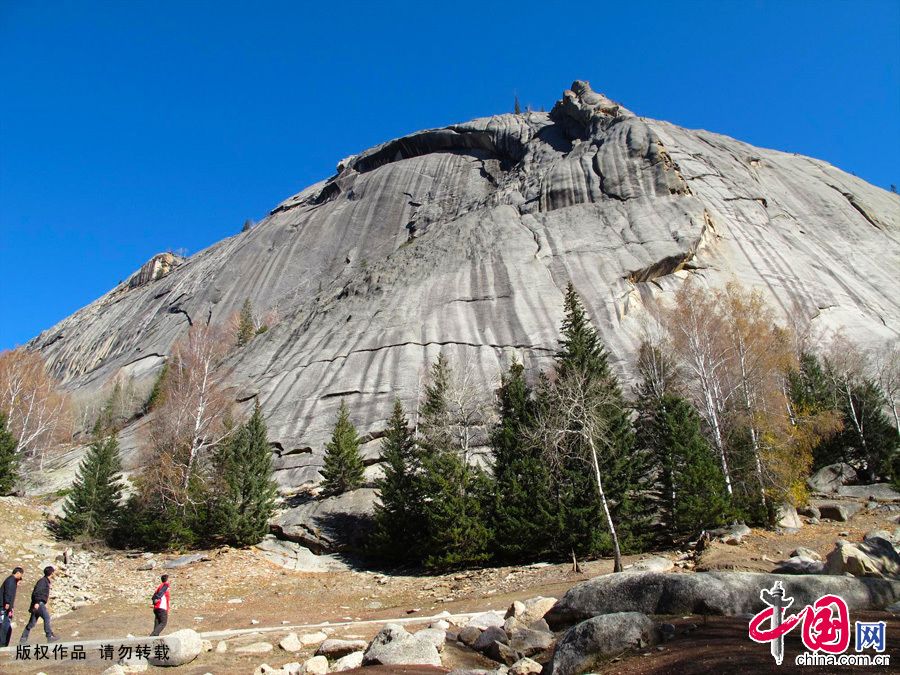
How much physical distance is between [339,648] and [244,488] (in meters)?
17.4

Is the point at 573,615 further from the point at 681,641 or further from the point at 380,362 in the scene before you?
the point at 380,362

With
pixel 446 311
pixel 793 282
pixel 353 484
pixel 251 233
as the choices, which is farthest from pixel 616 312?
pixel 251 233

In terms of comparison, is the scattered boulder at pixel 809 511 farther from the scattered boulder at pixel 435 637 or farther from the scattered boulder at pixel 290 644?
the scattered boulder at pixel 290 644

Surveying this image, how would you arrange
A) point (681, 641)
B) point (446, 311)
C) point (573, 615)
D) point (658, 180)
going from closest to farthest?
1. point (681, 641)
2. point (573, 615)
3. point (446, 311)
4. point (658, 180)

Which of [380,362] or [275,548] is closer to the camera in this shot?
[275,548]

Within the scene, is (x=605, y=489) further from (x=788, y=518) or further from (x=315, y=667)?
(x=315, y=667)

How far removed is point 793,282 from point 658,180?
15876 millimetres

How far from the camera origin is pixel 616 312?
43719 millimetres

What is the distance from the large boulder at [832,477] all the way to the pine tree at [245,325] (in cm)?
4946

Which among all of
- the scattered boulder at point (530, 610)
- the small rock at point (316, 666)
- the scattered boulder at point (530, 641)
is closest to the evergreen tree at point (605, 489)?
the scattered boulder at point (530, 610)

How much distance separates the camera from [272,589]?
21672mm

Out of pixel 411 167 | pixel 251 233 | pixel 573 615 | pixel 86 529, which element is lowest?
pixel 573 615

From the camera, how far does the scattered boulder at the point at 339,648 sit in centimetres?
1112

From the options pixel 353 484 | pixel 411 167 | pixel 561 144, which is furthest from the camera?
pixel 411 167
